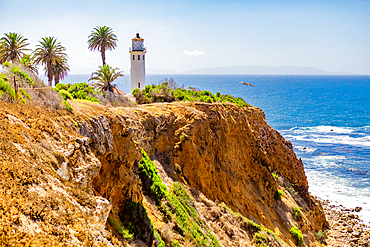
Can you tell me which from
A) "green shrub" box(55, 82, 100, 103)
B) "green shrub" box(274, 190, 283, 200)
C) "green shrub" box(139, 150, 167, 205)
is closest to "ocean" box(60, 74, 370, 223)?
"green shrub" box(274, 190, 283, 200)

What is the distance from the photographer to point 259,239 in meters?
20.0

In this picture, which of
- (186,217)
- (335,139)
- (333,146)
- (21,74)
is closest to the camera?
(21,74)

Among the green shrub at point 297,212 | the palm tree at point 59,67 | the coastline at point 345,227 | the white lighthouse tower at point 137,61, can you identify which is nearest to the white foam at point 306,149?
the coastline at point 345,227

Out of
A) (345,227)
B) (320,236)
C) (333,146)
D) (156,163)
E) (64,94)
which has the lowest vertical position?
(345,227)

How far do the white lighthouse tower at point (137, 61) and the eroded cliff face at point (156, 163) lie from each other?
52.1 feet

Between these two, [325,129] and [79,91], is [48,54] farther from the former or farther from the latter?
[325,129]

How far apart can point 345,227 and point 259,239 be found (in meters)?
18.0

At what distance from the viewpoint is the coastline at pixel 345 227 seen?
2988cm

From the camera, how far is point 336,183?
4438 cm

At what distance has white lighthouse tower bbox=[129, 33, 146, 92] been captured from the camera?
4128 cm

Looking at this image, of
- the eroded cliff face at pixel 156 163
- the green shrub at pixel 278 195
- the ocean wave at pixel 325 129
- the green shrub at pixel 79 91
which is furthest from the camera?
the ocean wave at pixel 325 129

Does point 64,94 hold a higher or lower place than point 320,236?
higher

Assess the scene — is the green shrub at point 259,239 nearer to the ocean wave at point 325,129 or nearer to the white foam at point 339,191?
the white foam at point 339,191

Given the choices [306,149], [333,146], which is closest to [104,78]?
[306,149]
